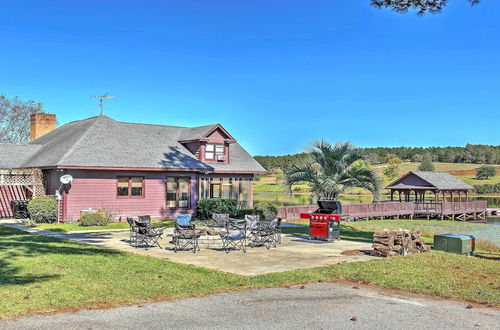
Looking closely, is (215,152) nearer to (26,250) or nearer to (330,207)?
(330,207)

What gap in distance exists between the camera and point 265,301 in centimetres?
887

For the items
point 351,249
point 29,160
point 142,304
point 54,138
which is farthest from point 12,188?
point 142,304

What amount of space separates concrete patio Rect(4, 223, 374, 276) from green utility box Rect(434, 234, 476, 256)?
2.28m

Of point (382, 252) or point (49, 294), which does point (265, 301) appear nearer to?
point (49, 294)

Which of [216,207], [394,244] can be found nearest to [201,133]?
[216,207]

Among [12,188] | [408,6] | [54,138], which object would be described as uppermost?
[408,6]

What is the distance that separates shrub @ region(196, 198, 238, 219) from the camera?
28.1 m

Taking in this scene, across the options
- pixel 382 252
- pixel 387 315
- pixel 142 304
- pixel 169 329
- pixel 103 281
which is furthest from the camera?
pixel 382 252

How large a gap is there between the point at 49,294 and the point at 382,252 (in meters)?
9.20

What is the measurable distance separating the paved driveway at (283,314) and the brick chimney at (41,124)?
106 feet

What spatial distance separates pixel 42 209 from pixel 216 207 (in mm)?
9002

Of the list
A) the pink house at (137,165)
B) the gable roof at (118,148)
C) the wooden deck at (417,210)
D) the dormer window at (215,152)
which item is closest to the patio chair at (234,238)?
the pink house at (137,165)

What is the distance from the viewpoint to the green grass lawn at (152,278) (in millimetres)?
8859

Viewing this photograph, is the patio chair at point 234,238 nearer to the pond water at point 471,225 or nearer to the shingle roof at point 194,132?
the pond water at point 471,225
